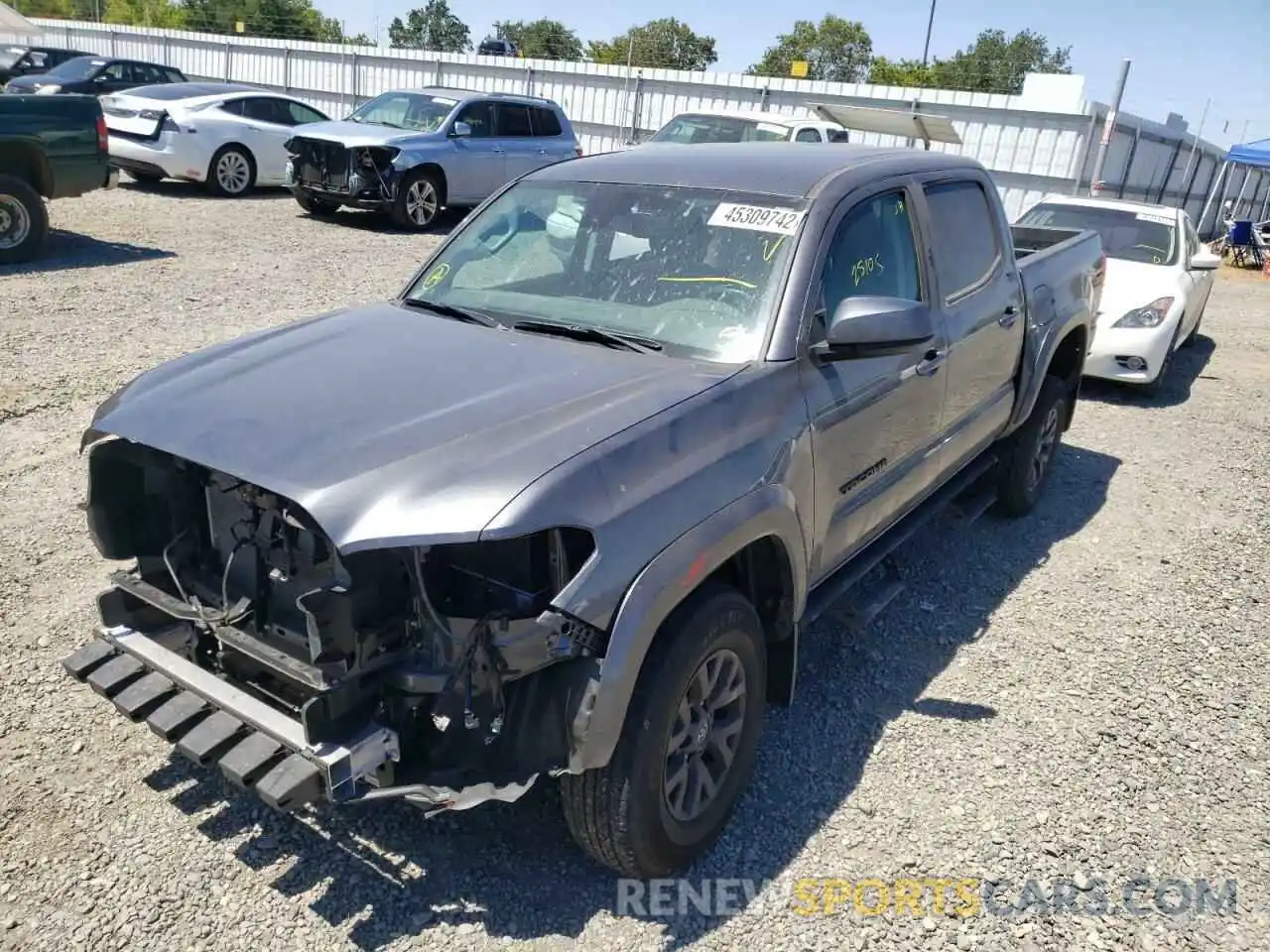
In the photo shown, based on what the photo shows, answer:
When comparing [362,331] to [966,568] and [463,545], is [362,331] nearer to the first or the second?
[463,545]

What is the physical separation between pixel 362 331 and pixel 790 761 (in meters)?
2.13

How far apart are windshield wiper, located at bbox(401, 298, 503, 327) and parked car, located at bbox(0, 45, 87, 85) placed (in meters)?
21.7

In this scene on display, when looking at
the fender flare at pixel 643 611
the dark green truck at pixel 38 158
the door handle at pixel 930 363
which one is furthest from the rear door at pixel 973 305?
the dark green truck at pixel 38 158

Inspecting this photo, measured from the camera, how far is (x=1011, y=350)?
4.91m

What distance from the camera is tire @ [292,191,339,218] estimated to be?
13.5 m

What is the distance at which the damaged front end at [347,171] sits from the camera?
508 inches

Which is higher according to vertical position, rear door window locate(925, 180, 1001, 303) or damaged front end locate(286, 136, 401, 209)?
rear door window locate(925, 180, 1001, 303)

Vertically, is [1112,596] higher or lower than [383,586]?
lower

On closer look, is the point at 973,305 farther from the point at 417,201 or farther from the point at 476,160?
the point at 476,160

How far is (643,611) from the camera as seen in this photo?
244 cm

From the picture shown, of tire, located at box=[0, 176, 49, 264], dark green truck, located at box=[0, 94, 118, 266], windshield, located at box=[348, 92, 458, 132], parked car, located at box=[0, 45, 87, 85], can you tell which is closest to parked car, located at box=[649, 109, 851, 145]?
windshield, located at box=[348, 92, 458, 132]

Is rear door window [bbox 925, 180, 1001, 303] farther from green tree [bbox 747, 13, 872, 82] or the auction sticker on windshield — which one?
green tree [bbox 747, 13, 872, 82]

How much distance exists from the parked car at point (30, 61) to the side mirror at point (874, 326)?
23138 millimetres

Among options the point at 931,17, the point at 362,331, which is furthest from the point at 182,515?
the point at 931,17
